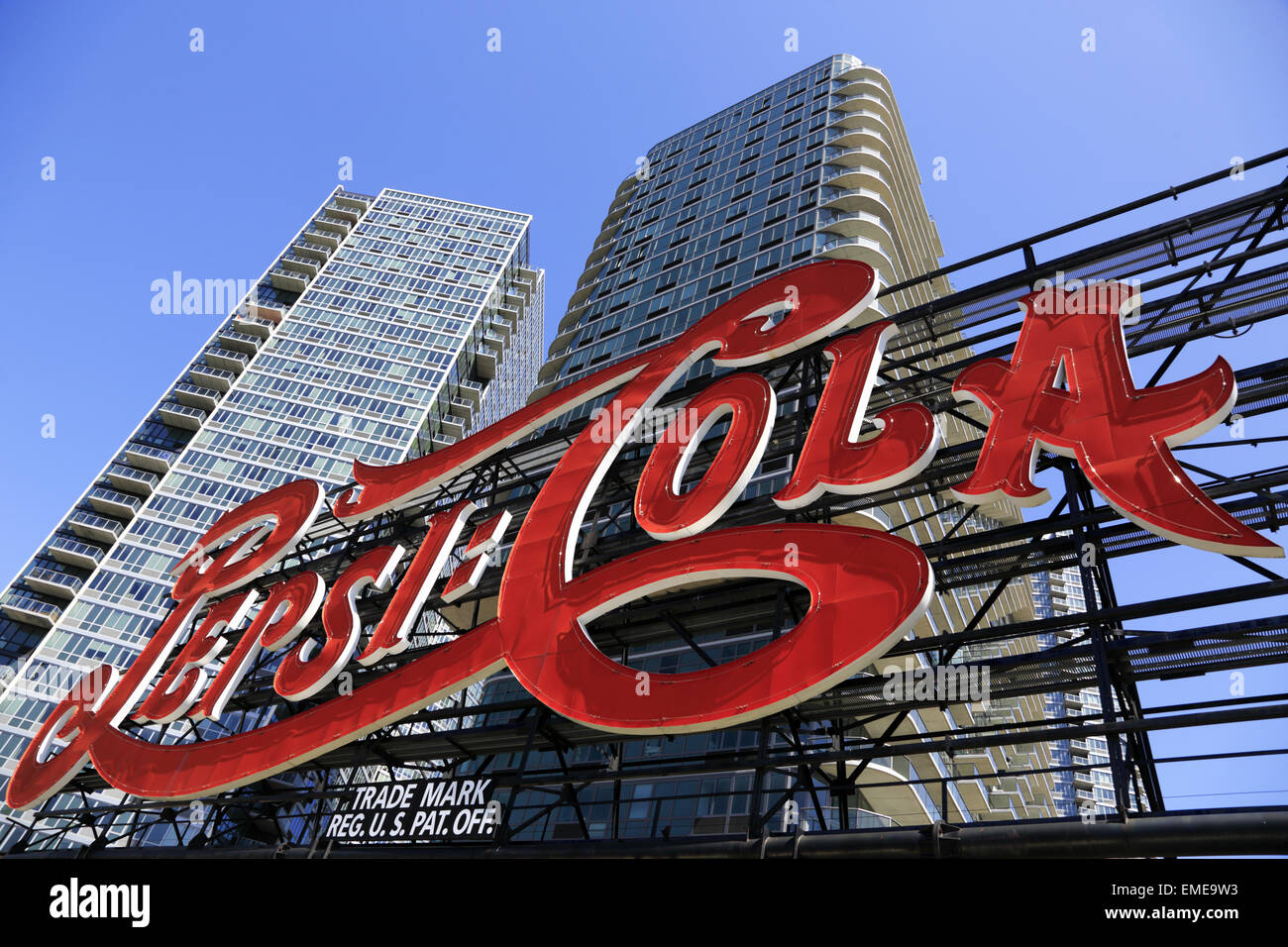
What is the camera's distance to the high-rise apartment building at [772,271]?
28672 millimetres

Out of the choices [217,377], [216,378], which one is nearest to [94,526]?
[216,378]

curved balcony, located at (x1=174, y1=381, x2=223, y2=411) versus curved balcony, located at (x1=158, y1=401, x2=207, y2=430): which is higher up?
curved balcony, located at (x1=174, y1=381, x2=223, y2=411)

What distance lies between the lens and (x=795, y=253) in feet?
163

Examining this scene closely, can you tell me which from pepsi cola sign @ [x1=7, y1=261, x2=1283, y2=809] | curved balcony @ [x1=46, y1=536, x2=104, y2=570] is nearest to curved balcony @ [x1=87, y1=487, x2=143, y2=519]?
curved balcony @ [x1=46, y1=536, x2=104, y2=570]

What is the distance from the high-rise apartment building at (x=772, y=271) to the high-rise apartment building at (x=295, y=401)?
1131 inches

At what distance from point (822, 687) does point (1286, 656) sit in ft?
20.5

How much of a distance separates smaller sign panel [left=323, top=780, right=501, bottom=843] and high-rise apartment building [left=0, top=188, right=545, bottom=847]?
50.4 meters

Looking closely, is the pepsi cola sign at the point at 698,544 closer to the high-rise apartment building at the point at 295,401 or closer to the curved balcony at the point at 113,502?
the high-rise apartment building at the point at 295,401

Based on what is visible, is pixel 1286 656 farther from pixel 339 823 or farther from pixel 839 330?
pixel 339 823

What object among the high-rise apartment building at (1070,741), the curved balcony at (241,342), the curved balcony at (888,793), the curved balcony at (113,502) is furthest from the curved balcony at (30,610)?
the high-rise apartment building at (1070,741)

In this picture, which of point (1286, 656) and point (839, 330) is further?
point (839, 330)

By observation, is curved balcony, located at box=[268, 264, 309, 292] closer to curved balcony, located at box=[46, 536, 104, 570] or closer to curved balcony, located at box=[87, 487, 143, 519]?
curved balcony, located at box=[87, 487, 143, 519]

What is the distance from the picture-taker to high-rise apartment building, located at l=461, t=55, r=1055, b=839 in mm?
28672
